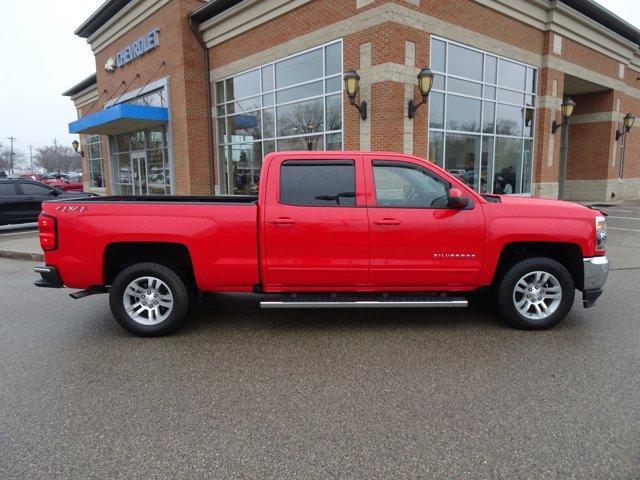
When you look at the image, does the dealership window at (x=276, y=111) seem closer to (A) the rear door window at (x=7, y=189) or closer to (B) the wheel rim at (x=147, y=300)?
(A) the rear door window at (x=7, y=189)

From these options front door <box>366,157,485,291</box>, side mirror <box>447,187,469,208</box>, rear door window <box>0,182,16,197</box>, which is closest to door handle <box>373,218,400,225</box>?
front door <box>366,157,485,291</box>

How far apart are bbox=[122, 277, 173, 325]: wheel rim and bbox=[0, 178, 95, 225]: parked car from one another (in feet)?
32.4

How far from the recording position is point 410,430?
2949 millimetres

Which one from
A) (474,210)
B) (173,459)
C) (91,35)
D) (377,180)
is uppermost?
(91,35)

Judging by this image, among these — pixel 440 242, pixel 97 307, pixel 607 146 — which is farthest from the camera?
pixel 607 146

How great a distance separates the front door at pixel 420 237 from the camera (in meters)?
4.61

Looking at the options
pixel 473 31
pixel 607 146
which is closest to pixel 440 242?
pixel 473 31

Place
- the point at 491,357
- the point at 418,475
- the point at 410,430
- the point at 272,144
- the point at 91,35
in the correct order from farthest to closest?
the point at 91,35
the point at 272,144
the point at 491,357
the point at 410,430
the point at 418,475

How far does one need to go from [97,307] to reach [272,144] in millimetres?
10389

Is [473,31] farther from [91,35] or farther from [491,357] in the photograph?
[91,35]

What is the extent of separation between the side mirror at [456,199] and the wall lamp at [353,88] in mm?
7563

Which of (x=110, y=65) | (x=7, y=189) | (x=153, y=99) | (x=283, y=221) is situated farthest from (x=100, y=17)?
(x=283, y=221)

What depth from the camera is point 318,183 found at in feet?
A: 15.6

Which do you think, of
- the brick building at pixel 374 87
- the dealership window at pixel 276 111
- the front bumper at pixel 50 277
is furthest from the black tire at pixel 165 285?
the dealership window at pixel 276 111
